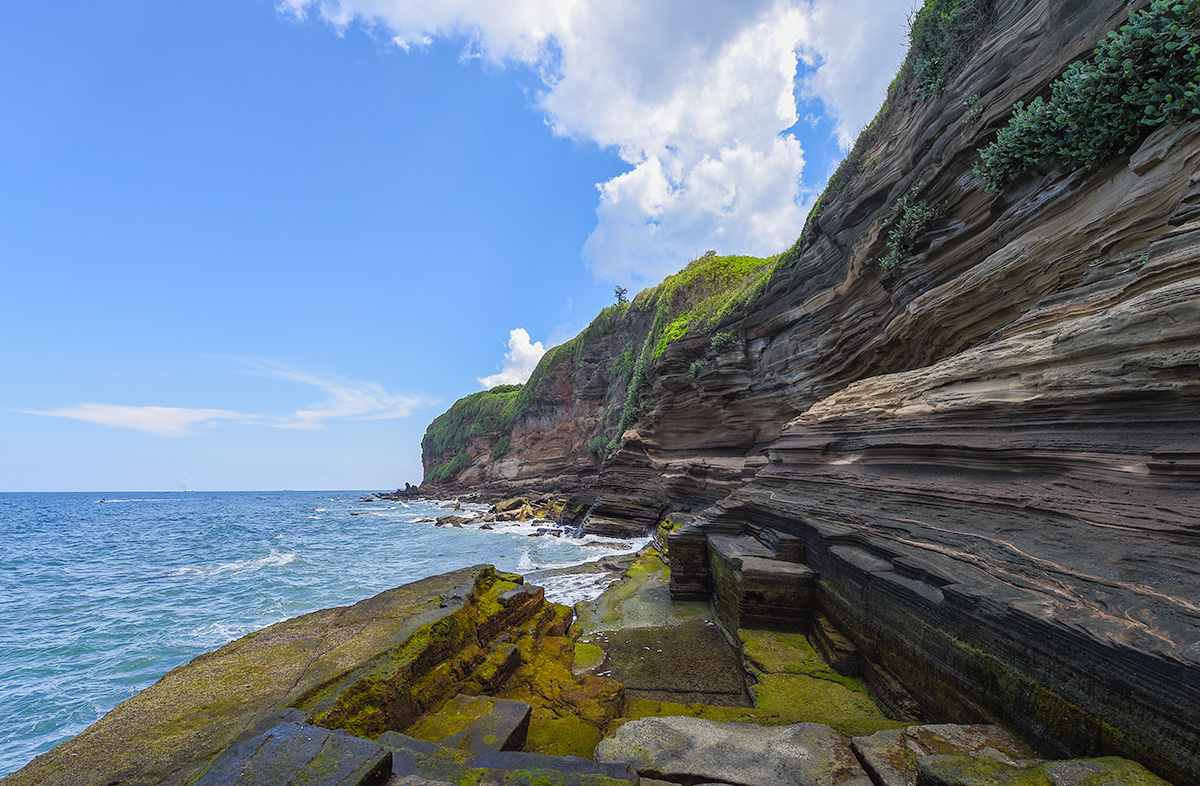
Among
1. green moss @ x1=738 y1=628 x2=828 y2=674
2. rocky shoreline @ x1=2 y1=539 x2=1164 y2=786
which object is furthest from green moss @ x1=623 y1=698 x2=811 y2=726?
green moss @ x1=738 y1=628 x2=828 y2=674

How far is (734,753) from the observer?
3.64 metres

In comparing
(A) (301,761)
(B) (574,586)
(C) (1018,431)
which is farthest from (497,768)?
(B) (574,586)

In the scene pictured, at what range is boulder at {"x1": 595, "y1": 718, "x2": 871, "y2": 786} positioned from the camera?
3359mm

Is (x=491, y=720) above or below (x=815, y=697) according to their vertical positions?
above

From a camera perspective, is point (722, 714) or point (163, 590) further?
point (163, 590)

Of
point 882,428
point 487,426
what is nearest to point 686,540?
point 882,428

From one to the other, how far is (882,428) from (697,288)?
20.8 m

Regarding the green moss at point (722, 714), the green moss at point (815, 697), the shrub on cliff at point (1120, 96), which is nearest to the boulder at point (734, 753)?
the green moss at point (722, 714)

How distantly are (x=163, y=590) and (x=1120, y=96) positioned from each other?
87.4 feet

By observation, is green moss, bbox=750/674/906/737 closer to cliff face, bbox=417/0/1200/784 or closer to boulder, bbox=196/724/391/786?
cliff face, bbox=417/0/1200/784

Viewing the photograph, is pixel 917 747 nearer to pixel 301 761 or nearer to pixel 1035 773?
pixel 1035 773

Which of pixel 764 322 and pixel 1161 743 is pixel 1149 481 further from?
pixel 764 322

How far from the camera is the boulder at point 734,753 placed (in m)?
3.36

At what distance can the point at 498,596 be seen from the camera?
6.93 m
